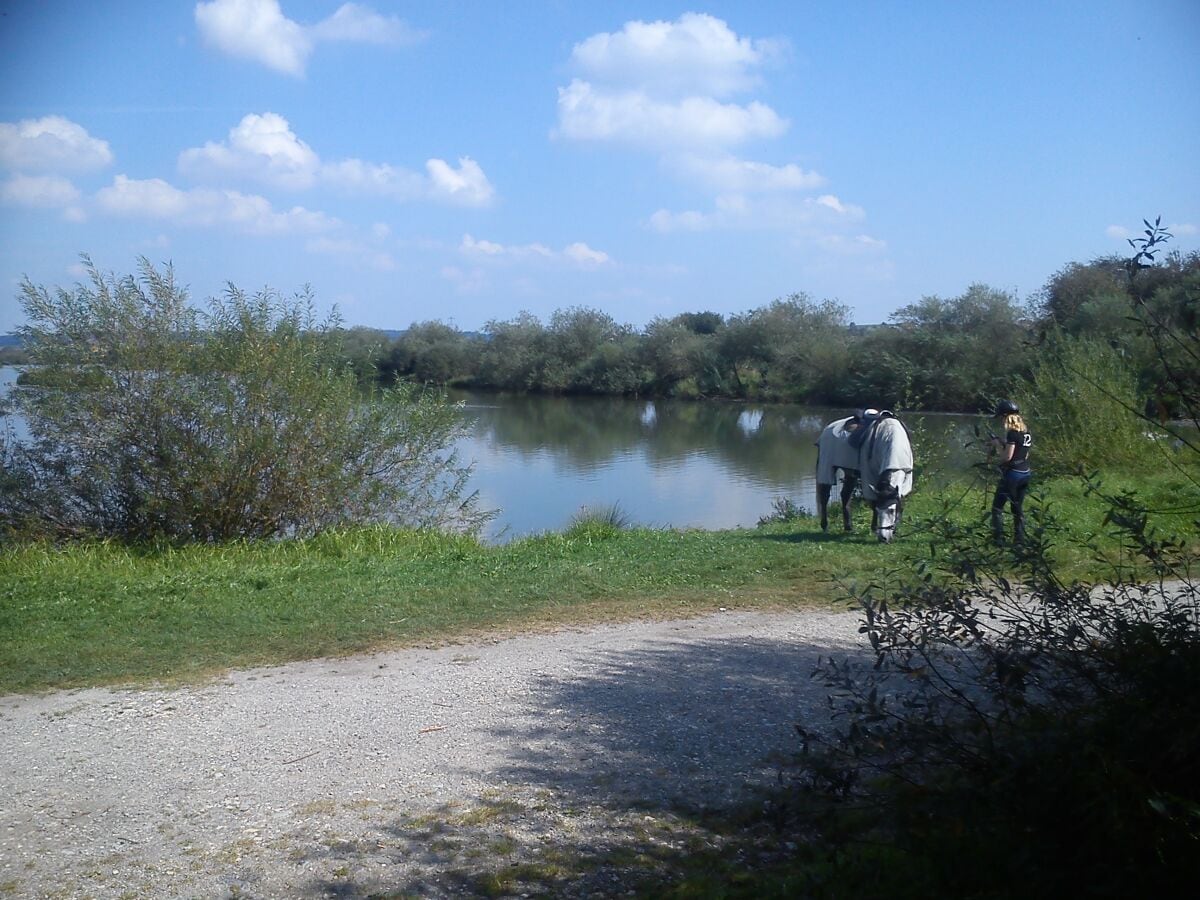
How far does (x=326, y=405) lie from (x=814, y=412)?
3029cm

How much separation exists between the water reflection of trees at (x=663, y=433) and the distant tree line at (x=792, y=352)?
281 centimetres

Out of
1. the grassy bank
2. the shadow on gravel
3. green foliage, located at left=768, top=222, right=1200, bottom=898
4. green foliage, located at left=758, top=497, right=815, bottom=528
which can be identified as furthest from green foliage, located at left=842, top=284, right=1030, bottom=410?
green foliage, located at left=768, top=222, right=1200, bottom=898

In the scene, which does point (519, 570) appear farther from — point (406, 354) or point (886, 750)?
point (406, 354)

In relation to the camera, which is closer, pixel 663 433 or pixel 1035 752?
pixel 1035 752

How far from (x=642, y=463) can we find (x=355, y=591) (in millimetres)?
20096

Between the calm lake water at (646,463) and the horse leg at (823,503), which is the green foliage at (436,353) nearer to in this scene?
the calm lake water at (646,463)

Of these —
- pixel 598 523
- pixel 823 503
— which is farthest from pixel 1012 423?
pixel 598 523

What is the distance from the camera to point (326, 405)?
16906 mm

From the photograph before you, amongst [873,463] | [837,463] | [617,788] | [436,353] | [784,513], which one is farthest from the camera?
[436,353]

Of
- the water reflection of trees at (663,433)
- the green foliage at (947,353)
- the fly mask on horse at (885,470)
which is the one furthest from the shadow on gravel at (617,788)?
the green foliage at (947,353)

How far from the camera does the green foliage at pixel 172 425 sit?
15703mm

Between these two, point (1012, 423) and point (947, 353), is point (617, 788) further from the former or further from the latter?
point (947, 353)

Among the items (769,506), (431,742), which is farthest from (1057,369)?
(431,742)

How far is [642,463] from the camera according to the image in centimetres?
3000
